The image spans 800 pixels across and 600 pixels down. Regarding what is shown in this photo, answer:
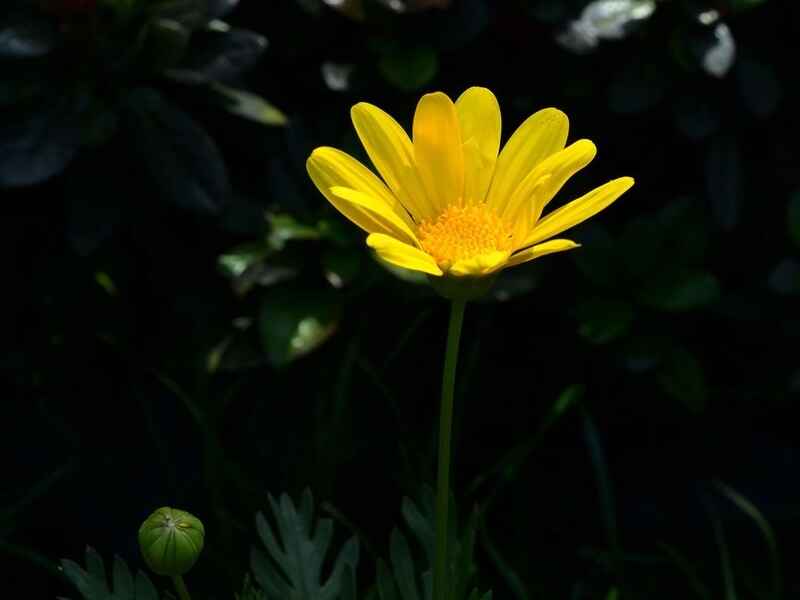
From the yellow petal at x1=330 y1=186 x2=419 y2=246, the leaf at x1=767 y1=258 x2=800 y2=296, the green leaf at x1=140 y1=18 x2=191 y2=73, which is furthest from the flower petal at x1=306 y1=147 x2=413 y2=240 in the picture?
the leaf at x1=767 y1=258 x2=800 y2=296

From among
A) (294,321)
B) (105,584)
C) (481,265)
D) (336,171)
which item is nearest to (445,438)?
(481,265)

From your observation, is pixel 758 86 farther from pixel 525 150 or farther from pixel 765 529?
pixel 525 150

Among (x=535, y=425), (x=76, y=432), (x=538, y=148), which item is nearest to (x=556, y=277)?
(x=535, y=425)

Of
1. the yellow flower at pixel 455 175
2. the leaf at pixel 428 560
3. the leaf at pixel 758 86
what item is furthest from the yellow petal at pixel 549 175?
the leaf at pixel 758 86

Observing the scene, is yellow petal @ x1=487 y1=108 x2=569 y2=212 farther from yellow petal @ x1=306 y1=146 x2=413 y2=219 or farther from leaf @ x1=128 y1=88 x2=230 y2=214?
leaf @ x1=128 y1=88 x2=230 y2=214

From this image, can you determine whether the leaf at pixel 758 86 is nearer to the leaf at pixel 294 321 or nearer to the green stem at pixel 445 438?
the leaf at pixel 294 321
